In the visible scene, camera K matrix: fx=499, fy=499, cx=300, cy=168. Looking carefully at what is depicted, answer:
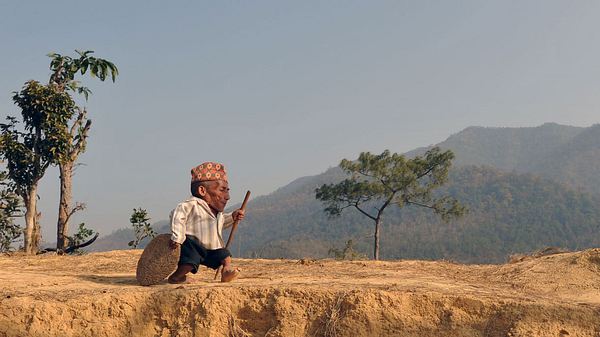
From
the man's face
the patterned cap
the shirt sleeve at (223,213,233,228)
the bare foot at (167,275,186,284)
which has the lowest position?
the bare foot at (167,275,186,284)

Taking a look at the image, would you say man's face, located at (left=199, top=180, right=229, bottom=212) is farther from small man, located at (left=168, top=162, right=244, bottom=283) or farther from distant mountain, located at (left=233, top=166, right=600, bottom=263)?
distant mountain, located at (left=233, top=166, right=600, bottom=263)

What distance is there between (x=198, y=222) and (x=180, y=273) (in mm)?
735

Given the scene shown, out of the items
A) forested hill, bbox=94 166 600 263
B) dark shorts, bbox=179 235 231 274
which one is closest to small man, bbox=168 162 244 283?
dark shorts, bbox=179 235 231 274

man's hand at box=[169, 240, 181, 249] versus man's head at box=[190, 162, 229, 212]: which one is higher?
man's head at box=[190, 162, 229, 212]

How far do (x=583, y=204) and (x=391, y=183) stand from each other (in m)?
108

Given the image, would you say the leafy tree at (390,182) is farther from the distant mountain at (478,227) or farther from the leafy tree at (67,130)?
the distant mountain at (478,227)

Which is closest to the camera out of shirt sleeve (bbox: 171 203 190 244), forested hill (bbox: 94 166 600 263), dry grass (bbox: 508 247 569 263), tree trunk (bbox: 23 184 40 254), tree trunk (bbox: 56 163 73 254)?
shirt sleeve (bbox: 171 203 190 244)

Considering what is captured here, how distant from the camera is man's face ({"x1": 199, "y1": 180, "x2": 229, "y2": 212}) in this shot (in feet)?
23.5

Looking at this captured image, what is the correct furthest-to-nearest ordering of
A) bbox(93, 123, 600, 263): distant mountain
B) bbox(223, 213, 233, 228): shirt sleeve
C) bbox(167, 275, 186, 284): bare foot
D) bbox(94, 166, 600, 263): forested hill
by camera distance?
1. bbox(93, 123, 600, 263): distant mountain
2. bbox(94, 166, 600, 263): forested hill
3. bbox(223, 213, 233, 228): shirt sleeve
4. bbox(167, 275, 186, 284): bare foot

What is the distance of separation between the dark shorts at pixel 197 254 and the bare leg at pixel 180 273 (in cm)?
6

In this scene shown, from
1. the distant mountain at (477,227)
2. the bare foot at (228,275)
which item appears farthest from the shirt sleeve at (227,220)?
the distant mountain at (477,227)

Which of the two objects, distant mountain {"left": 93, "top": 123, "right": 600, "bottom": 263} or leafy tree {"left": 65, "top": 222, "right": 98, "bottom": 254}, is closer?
leafy tree {"left": 65, "top": 222, "right": 98, "bottom": 254}

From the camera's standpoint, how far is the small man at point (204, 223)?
6801 mm

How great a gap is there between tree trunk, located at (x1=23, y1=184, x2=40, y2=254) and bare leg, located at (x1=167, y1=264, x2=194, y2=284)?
367 inches
